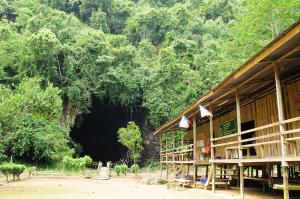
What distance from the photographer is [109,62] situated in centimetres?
3678

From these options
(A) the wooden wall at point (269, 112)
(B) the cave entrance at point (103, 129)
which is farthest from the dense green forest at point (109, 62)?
(A) the wooden wall at point (269, 112)

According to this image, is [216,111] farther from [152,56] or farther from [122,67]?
[152,56]

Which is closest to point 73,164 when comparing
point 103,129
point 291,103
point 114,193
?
point 114,193

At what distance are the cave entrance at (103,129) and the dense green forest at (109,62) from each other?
393 centimetres

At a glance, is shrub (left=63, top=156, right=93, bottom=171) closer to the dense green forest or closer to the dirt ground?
the dense green forest

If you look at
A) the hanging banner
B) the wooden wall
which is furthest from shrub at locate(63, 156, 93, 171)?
the wooden wall

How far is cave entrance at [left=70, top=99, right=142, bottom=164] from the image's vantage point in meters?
43.5

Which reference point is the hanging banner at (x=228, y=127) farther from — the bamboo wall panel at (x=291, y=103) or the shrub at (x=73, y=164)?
the shrub at (x=73, y=164)

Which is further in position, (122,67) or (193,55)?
(193,55)

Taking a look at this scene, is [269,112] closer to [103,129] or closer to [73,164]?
[73,164]

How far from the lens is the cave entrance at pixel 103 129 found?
143ft

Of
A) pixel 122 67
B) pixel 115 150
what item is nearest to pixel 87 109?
pixel 122 67

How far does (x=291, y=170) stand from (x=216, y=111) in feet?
19.3

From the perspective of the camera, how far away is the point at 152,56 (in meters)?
45.6
